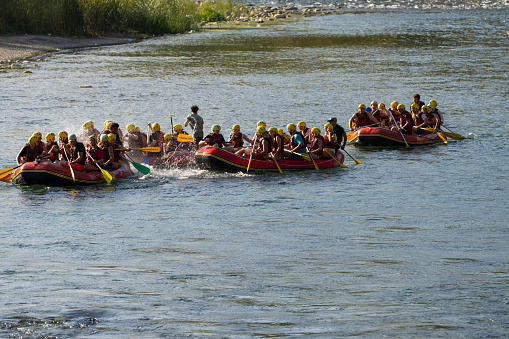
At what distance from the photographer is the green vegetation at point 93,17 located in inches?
2191

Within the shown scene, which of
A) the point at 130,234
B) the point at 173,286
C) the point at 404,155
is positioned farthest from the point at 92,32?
the point at 173,286

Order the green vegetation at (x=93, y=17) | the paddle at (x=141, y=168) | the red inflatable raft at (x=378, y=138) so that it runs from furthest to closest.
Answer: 1. the green vegetation at (x=93, y=17)
2. the red inflatable raft at (x=378, y=138)
3. the paddle at (x=141, y=168)

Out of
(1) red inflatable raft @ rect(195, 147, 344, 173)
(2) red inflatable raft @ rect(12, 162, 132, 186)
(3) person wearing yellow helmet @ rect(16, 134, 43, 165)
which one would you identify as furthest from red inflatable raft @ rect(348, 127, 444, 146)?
(3) person wearing yellow helmet @ rect(16, 134, 43, 165)

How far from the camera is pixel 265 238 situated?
565 inches

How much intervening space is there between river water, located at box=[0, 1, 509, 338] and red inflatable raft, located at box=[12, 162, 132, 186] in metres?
0.28

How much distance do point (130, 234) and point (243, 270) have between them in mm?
3775

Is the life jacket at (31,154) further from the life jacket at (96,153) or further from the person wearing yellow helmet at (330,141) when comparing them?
the person wearing yellow helmet at (330,141)

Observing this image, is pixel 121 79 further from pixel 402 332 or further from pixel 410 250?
pixel 402 332

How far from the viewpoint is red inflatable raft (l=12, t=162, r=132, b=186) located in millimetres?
18719

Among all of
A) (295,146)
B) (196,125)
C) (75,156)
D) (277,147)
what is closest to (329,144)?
(295,146)

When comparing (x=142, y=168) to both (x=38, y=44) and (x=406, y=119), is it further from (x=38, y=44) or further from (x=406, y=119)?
(x=38, y=44)

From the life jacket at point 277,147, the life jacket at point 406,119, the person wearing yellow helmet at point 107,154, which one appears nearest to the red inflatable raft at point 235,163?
the life jacket at point 277,147

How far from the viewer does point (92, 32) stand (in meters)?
62.6

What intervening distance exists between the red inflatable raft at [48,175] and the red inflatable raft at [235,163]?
3336 millimetres
